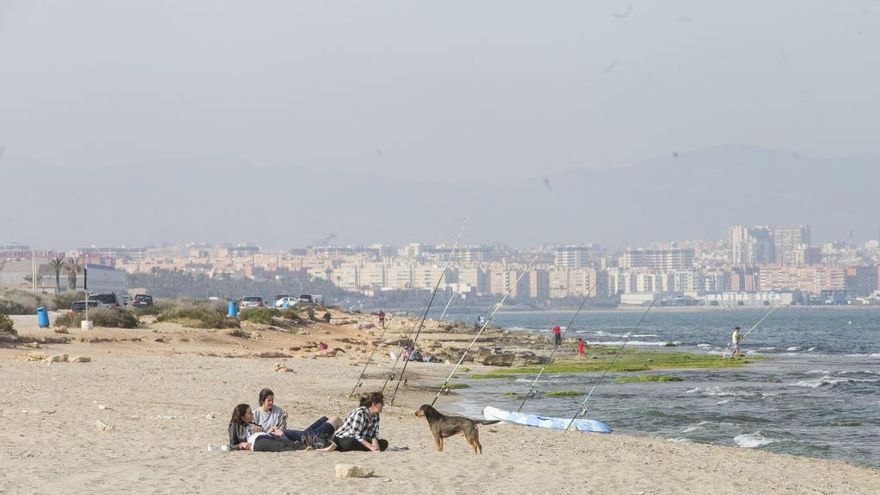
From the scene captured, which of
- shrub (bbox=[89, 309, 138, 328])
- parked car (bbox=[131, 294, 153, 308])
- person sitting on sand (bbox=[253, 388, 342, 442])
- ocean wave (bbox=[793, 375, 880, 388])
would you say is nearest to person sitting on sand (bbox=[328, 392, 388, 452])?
person sitting on sand (bbox=[253, 388, 342, 442])

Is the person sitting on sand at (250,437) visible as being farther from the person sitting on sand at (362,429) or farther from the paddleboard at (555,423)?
the paddleboard at (555,423)

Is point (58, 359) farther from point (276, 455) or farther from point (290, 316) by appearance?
point (290, 316)

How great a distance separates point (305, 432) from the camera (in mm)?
14273

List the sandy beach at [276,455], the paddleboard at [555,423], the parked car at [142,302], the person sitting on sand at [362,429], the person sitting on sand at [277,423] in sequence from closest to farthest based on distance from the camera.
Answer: the sandy beach at [276,455] < the person sitting on sand at [362,429] < the person sitting on sand at [277,423] < the paddleboard at [555,423] < the parked car at [142,302]

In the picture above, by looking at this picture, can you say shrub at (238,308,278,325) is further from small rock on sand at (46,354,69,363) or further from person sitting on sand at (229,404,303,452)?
person sitting on sand at (229,404,303,452)

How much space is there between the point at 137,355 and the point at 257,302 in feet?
143

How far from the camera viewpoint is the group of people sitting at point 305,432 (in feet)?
45.3

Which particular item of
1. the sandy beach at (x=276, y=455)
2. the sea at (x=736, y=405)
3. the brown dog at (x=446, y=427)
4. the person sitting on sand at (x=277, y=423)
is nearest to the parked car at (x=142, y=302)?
the sea at (x=736, y=405)

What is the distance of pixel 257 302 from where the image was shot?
241 feet

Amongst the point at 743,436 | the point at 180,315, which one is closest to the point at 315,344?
the point at 180,315

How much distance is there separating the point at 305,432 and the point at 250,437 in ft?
2.40

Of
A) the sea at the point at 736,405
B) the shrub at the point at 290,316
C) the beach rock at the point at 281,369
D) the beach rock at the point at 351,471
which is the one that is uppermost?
the beach rock at the point at 351,471

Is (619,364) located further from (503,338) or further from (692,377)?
(503,338)

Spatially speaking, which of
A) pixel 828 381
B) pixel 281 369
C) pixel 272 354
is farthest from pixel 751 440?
pixel 272 354
